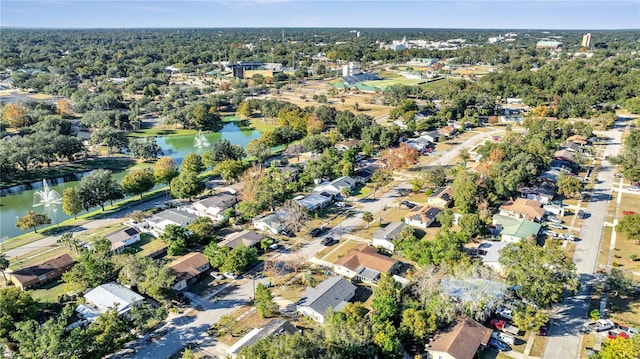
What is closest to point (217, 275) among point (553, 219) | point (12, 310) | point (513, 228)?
point (12, 310)

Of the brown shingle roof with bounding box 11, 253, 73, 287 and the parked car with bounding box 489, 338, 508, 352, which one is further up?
the brown shingle roof with bounding box 11, 253, 73, 287

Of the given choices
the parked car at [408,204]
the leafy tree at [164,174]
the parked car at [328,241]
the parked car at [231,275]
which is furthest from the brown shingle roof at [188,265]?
the parked car at [408,204]

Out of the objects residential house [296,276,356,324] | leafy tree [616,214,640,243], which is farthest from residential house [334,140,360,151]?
leafy tree [616,214,640,243]

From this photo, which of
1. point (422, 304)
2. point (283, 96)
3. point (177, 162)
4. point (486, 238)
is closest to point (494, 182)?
point (486, 238)

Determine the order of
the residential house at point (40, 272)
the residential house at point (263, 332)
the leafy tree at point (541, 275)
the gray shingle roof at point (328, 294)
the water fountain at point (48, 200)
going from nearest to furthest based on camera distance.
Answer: the residential house at point (263, 332) < the leafy tree at point (541, 275) < the gray shingle roof at point (328, 294) < the residential house at point (40, 272) < the water fountain at point (48, 200)

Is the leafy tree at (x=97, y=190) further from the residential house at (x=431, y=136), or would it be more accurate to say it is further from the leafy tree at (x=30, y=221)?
the residential house at (x=431, y=136)

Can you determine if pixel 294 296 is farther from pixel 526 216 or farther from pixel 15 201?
pixel 15 201

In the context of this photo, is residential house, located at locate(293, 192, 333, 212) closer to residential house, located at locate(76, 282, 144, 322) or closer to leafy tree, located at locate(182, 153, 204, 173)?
leafy tree, located at locate(182, 153, 204, 173)
